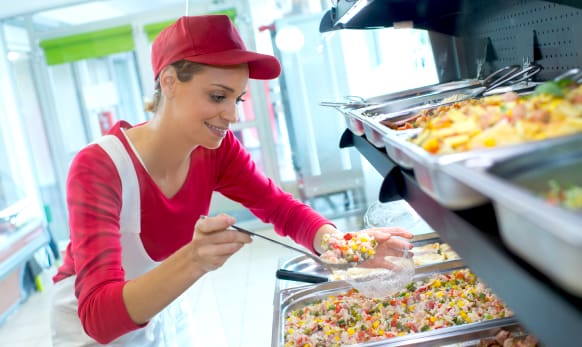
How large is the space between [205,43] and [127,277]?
86 cm

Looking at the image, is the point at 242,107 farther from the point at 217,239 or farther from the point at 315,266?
the point at 217,239

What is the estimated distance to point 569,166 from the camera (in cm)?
64

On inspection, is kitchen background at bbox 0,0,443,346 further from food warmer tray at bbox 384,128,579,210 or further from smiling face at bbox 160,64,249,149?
food warmer tray at bbox 384,128,579,210

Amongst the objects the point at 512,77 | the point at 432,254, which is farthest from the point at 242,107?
the point at 512,77

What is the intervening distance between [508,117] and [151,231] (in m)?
1.32

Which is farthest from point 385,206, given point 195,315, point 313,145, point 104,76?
point 104,76

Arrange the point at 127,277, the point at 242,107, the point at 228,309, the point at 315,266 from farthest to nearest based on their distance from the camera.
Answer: the point at 242,107
the point at 228,309
the point at 315,266
the point at 127,277

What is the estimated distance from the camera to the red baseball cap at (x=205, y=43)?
1.65 metres

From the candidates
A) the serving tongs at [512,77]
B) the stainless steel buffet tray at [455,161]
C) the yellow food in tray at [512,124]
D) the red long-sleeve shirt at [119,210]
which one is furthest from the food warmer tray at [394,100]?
the stainless steel buffet tray at [455,161]

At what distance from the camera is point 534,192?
2.02 ft

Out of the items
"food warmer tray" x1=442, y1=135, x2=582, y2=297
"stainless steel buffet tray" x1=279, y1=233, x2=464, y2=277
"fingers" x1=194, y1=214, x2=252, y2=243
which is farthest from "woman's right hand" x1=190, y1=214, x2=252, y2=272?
"stainless steel buffet tray" x1=279, y1=233, x2=464, y2=277

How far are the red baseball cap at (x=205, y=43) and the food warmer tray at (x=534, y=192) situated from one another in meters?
1.07

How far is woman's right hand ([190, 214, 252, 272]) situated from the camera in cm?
136

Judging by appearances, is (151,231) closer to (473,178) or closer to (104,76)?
(473,178)
